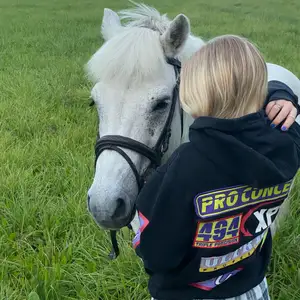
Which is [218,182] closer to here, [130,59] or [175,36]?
[130,59]

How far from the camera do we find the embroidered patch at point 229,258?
1.46 meters

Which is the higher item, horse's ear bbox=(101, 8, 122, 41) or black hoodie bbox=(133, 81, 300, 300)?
horse's ear bbox=(101, 8, 122, 41)

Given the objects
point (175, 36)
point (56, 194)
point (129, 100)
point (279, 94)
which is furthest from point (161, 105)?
point (56, 194)

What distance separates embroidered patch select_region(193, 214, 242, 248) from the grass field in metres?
1.19

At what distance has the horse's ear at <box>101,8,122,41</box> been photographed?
2387 mm

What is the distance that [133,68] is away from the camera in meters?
1.94

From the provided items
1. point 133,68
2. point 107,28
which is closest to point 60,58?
point 107,28

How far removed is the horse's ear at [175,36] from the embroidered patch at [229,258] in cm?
105

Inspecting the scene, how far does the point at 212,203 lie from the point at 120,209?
20.5 inches

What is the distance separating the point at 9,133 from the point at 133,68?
3.09m

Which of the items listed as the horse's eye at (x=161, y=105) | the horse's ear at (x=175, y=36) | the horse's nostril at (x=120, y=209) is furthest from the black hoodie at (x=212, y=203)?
the horse's ear at (x=175, y=36)

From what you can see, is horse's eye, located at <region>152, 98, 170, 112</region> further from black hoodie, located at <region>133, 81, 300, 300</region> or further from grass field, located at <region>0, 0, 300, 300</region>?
grass field, located at <region>0, 0, 300, 300</region>

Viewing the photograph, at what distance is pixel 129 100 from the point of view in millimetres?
1904

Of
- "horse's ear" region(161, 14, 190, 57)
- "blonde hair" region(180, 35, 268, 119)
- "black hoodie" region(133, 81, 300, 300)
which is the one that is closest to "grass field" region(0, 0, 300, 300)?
"black hoodie" region(133, 81, 300, 300)
